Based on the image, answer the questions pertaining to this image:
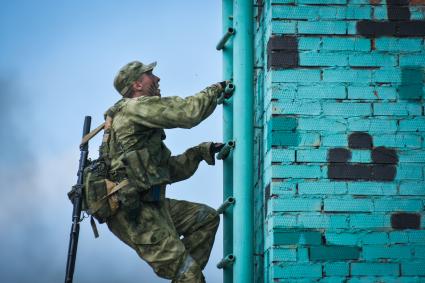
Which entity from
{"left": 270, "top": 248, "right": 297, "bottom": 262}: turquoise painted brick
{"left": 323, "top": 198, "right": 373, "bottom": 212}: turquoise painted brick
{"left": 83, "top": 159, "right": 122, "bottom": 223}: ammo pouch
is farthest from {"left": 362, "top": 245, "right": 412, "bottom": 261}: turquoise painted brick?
{"left": 83, "top": 159, "right": 122, "bottom": 223}: ammo pouch

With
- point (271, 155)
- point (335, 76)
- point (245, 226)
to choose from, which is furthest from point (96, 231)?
point (335, 76)

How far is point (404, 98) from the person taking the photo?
6.05 metres

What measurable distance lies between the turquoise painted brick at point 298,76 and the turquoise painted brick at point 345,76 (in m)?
0.07

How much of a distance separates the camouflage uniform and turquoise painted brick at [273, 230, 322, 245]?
3.11 feet

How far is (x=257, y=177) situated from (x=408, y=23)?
1.56 metres

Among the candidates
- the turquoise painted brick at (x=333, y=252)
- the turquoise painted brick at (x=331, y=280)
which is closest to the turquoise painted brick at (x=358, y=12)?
the turquoise painted brick at (x=333, y=252)

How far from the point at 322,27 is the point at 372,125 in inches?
30.6

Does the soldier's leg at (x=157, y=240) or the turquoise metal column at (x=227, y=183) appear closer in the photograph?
the soldier's leg at (x=157, y=240)

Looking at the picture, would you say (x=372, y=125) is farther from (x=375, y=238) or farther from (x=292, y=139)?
(x=375, y=238)

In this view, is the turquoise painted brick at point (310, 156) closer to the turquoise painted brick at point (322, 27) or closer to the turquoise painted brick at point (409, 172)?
the turquoise painted brick at point (409, 172)

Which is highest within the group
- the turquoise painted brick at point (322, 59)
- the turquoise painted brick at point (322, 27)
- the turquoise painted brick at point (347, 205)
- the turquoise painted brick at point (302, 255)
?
the turquoise painted brick at point (322, 27)

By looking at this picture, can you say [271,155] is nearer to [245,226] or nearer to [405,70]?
[245,226]

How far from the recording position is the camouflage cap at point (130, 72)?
708cm

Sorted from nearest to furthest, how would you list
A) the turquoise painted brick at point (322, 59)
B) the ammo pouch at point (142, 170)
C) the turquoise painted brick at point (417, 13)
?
the turquoise painted brick at point (322, 59) → the turquoise painted brick at point (417, 13) → the ammo pouch at point (142, 170)
